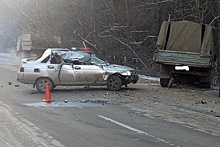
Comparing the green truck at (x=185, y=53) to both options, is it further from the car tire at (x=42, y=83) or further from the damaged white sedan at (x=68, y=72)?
the car tire at (x=42, y=83)

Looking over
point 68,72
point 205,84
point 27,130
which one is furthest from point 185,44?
point 27,130

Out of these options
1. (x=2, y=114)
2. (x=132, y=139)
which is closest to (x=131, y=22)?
(x=2, y=114)

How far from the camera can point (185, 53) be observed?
722 inches

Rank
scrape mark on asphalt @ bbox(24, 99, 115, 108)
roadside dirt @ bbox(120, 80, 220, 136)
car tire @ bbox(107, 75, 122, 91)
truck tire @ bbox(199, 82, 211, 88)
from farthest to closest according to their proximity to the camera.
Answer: truck tire @ bbox(199, 82, 211, 88)
car tire @ bbox(107, 75, 122, 91)
scrape mark on asphalt @ bbox(24, 99, 115, 108)
roadside dirt @ bbox(120, 80, 220, 136)

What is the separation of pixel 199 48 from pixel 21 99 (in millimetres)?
7929

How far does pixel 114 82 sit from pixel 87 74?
3.56ft

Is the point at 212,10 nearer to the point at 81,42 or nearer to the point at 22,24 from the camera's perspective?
the point at 81,42

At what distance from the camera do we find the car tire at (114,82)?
1691 cm

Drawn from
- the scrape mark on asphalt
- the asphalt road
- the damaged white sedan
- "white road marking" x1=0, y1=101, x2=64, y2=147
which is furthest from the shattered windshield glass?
"white road marking" x1=0, y1=101, x2=64, y2=147

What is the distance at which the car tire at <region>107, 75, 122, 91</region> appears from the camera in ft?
55.5

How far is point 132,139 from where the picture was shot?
27.2 feet

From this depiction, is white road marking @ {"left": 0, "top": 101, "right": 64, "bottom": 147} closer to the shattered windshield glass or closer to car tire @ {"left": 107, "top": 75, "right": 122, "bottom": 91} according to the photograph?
the shattered windshield glass

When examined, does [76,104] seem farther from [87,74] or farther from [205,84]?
[205,84]

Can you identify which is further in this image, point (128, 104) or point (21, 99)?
point (21, 99)
